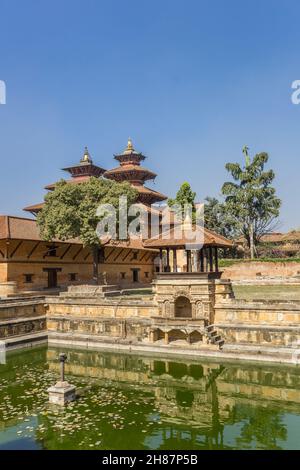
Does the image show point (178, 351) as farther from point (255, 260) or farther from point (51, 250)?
point (255, 260)

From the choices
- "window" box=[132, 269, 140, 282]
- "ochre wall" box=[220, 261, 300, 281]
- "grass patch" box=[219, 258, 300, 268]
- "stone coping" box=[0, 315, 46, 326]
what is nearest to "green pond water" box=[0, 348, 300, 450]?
"stone coping" box=[0, 315, 46, 326]

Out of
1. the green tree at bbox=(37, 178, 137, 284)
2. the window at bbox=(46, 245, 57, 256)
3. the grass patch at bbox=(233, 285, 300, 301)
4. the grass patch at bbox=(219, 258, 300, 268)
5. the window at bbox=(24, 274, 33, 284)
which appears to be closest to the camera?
the grass patch at bbox=(233, 285, 300, 301)

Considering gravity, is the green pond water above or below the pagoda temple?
below

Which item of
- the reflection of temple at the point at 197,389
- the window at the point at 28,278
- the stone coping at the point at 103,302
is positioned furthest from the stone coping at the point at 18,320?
the window at the point at 28,278

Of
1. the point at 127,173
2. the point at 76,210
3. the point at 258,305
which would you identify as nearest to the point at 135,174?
the point at 127,173

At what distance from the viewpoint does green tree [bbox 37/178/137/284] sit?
92.7 feet

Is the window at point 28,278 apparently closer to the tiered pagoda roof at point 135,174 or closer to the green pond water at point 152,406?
the green pond water at point 152,406

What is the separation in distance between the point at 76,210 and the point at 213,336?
46.3ft

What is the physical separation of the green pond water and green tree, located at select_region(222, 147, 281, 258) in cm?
3110

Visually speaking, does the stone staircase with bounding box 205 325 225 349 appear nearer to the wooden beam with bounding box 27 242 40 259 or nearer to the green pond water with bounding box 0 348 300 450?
the green pond water with bounding box 0 348 300 450

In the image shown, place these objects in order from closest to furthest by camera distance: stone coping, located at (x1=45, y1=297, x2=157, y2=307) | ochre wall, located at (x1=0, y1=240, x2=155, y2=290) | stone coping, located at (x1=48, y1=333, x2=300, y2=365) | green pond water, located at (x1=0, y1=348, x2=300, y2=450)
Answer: green pond water, located at (x1=0, y1=348, x2=300, y2=450), stone coping, located at (x1=48, y1=333, x2=300, y2=365), stone coping, located at (x1=45, y1=297, x2=157, y2=307), ochre wall, located at (x1=0, y1=240, x2=155, y2=290)

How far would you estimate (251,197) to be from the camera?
47438 mm

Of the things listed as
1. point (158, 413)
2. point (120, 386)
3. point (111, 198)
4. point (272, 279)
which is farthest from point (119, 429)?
point (272, 279)

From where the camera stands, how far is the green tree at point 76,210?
92.7 ft
